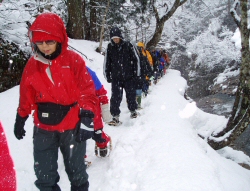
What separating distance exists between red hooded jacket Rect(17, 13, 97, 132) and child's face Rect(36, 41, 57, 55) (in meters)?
0.07

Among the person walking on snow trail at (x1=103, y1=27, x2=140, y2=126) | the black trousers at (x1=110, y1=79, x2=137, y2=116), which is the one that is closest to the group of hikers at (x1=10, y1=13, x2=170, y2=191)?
the person walking on snow trail at (x1=103, y1=27, x2=140, y2=126)

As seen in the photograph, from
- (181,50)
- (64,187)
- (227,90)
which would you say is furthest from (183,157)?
(181,50)

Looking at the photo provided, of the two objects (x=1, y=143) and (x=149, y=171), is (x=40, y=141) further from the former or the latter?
(x=149, y=171)

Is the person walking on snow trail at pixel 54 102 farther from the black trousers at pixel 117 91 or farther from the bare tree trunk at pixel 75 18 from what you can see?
the bare tree trunk at pixel 75 18

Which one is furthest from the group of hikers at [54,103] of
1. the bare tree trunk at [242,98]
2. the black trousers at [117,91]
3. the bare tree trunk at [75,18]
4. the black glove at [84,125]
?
the bare tree trunk at [75,18]

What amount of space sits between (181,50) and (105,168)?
31.0 metres

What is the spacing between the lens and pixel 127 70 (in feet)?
17.5

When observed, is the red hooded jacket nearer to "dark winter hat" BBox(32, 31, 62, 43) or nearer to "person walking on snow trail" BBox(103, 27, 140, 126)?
"dark winter hat" BBox(32, 31, 62, 43)

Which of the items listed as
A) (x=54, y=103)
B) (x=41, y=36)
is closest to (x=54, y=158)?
(x=54, y=103)

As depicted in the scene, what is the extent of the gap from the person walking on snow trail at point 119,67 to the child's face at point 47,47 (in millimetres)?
2858

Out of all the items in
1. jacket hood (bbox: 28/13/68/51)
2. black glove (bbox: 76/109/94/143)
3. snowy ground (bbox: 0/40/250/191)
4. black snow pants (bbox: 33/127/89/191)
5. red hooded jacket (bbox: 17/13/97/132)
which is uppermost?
jacket hood (bbox: 28/13/68/51)

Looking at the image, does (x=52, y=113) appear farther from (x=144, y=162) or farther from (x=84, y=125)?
(x=144, y=162)

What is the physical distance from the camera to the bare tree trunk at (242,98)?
5566 millimetres

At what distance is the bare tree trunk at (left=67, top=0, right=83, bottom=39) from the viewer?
1173 centimetres
